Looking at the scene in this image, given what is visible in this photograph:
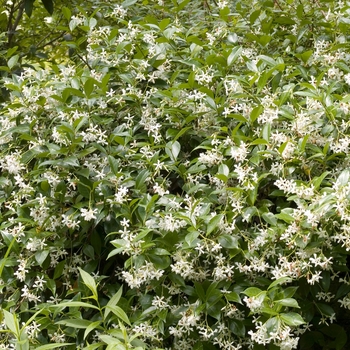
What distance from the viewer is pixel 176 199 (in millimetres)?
1839

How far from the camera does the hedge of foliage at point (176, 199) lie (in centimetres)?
171

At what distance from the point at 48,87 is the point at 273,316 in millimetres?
1268

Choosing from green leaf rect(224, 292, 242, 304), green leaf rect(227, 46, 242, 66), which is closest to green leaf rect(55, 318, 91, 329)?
green leaf rect(224, 292, 242, 304)

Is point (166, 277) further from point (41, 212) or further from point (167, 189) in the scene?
point (41, 212)

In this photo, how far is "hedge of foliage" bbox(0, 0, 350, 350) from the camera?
1705 millimetres

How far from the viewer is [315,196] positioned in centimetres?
171

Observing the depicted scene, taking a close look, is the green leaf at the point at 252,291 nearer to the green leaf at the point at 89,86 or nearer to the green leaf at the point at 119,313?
the green leaf at the point at 119,313

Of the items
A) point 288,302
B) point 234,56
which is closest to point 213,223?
point 288,302

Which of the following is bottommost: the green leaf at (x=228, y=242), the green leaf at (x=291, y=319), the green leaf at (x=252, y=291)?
the green leaf at (x=291, y=319)

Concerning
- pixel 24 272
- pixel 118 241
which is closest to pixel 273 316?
pixel 118 241

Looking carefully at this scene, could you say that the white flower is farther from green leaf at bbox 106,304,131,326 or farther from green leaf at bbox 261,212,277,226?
green leaf at bbox 261,212,277,226

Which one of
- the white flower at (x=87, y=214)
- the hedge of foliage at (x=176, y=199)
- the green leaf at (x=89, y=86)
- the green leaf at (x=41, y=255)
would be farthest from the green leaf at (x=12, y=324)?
the green leaf at (x=89, y=86)

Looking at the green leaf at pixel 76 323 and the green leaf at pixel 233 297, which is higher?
the green leaf at pixel 76 323

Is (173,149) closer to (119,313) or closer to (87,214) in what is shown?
(87,214)
